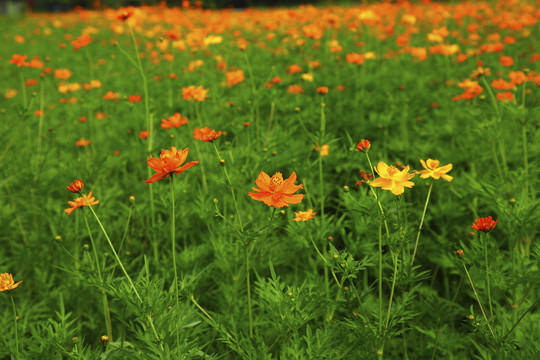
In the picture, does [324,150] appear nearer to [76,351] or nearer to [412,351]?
[412,351]

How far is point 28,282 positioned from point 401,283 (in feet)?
5.48

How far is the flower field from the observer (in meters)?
1.16

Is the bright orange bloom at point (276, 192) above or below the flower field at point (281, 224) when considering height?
above

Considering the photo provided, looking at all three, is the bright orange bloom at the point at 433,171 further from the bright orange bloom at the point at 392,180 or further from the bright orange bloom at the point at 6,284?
the bright orange bloom at the point at 6,284

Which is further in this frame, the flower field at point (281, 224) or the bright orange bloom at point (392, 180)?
the flower field at point (281, 224)

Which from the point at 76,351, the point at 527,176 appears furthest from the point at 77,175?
the point at 527,176

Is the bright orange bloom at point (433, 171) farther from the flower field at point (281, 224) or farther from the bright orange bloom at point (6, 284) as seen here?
the bright orange bloom at point (6, 284)

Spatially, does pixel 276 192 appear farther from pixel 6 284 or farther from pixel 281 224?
pixel 281 224

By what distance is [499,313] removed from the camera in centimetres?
142

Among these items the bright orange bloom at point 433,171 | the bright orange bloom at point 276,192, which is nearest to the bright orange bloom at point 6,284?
the bright orange bloom at point 276,192

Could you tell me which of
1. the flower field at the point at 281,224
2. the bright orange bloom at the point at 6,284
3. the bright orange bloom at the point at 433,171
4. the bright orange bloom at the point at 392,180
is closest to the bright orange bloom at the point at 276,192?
the flower field at the point at 281,224

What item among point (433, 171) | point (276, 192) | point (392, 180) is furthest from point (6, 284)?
point (433, 171)

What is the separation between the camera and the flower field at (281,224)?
1.16 m

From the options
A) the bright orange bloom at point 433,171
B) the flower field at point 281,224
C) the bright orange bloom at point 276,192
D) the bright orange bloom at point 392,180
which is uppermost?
the bright orange bloom at point 392,180
